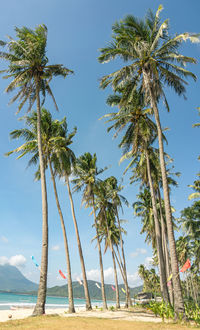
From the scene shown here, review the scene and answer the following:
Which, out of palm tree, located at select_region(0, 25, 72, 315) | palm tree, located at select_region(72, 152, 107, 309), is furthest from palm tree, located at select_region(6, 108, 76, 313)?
palm tree, located at select_region(72, 152, 107, 309)

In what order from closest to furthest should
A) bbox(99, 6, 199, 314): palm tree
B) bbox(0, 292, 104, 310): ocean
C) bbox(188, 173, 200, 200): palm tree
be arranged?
bbox(99, 6, 199, 314): palm tree
bbox(188, 173, 200, 200): palm tree
bbox(0, 292, 104, 310): ocean

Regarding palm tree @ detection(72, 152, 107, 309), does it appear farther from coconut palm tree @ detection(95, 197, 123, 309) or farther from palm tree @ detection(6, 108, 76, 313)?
palm tree @ detection(6, 108, 76, 313)

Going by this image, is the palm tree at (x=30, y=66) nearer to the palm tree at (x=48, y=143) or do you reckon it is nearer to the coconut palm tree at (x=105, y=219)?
the palm tree at (x=48, y=143)

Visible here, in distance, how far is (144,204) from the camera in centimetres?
3153

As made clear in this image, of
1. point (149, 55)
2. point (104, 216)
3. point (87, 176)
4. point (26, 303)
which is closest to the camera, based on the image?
point (149, 55)

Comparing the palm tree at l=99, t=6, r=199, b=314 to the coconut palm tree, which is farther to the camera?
the coconut palm tree

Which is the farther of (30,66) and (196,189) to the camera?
(196,189)

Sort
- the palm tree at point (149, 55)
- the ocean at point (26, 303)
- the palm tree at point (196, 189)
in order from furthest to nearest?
the ocean at point (26, 303)
the palm tree at point (196, 189)
the palm tree at point (149, 55)

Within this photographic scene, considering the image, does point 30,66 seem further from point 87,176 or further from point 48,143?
point 87,176

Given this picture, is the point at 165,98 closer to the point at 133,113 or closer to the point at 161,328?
the point at 133,113

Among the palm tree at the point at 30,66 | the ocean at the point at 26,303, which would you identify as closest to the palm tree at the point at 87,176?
the palm tree at the point at 30,66

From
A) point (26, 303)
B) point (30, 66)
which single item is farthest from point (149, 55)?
point (26, 303)

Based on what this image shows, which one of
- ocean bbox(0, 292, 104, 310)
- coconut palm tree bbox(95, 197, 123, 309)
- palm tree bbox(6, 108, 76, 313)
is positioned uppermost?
palm tree bbox(6, 108, 76, 313)

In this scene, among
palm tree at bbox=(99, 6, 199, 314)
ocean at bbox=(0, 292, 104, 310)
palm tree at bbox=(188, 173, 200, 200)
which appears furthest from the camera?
ocean at bbox=(0, 292, 104, 310)
